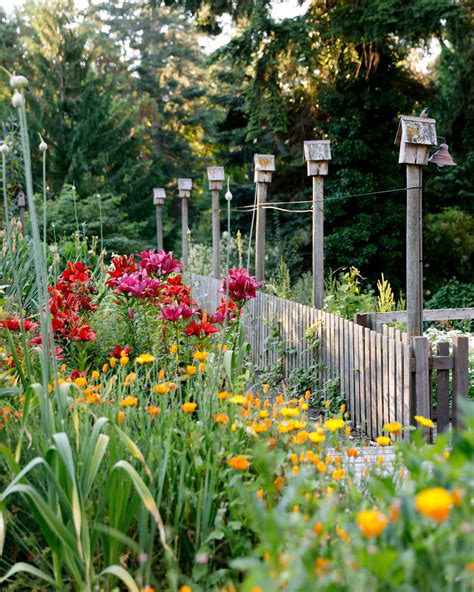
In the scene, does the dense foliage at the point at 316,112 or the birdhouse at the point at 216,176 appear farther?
the dense foliage at the point at 316,112

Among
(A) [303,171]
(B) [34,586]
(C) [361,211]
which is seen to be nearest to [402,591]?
(B) [34,586]

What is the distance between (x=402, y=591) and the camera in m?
1.21

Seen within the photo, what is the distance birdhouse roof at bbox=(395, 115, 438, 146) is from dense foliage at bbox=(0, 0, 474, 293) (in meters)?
7.04

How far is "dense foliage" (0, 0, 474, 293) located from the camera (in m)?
12.3

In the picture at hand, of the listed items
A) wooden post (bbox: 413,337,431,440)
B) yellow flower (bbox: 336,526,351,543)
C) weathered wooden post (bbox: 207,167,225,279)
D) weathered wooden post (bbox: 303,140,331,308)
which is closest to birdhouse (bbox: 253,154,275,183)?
weathered wooden post (bbox: 303,140,331,308)

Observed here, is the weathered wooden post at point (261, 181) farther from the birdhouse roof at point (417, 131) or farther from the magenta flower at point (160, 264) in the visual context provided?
the magenta flower at point (160, 264)

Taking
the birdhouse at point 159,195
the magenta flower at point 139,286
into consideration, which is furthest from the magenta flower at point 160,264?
the birdhouse at point 159,195

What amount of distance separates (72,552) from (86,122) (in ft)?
64.3

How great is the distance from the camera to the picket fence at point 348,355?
4.46 metres

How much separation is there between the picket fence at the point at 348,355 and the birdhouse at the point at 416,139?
1204mm

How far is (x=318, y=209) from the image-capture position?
693 cm

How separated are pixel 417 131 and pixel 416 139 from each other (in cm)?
7

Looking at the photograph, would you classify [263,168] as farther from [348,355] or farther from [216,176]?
[348,355]

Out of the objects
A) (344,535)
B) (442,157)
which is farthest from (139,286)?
(442,157)
